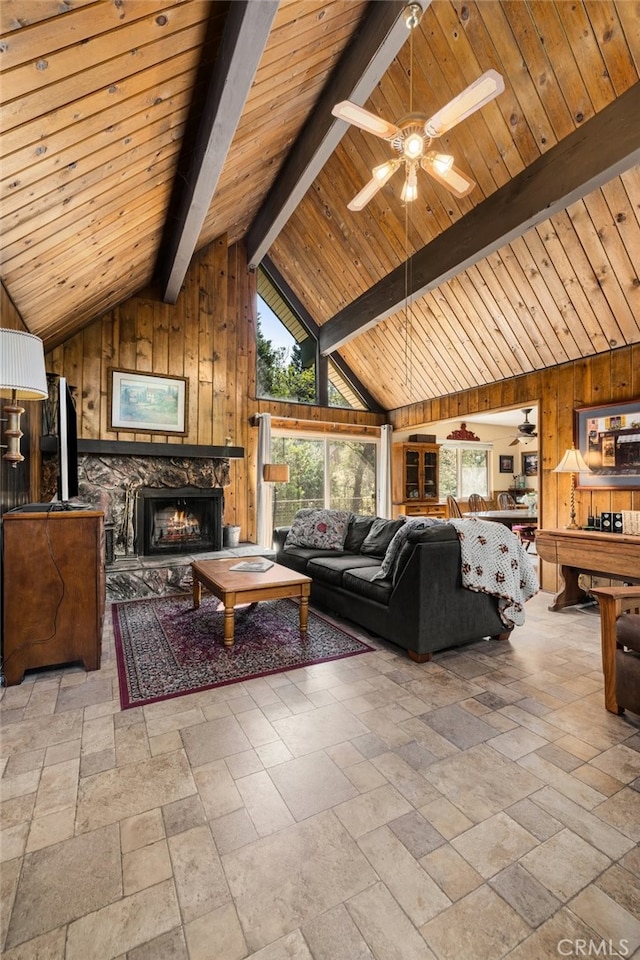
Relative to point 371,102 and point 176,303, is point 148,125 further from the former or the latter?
point 176,303

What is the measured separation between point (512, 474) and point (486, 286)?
18.7 ft

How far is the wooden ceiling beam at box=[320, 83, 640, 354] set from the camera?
8.87ft

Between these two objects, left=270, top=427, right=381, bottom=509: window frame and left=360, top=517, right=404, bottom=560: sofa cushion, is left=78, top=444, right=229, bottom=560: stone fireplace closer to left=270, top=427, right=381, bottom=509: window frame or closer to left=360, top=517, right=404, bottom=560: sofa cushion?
left=270, top=427, right=381, bottom=509: window frame

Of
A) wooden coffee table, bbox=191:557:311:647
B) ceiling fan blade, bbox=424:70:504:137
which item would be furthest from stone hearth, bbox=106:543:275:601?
ceiling fan blade, bbox=424:70:504:137

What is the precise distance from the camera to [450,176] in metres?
2.75

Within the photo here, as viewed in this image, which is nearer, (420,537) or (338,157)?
(420,537)

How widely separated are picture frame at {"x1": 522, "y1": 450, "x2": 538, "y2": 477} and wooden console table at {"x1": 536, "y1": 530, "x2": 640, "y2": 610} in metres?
5.25

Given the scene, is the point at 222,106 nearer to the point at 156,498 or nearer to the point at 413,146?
the point at 413,146

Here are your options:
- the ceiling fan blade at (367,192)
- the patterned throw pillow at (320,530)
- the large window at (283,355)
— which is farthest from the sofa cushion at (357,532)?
the ceiling fan blade at (367,192)

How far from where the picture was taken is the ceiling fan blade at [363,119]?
2314 millimetres

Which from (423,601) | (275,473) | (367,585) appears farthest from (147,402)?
(423,601)

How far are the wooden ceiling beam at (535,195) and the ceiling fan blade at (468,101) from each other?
1165 mm

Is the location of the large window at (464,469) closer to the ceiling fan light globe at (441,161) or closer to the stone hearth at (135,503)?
the stone hearth at (135,503)

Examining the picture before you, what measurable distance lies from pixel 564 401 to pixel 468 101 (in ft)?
11.2
